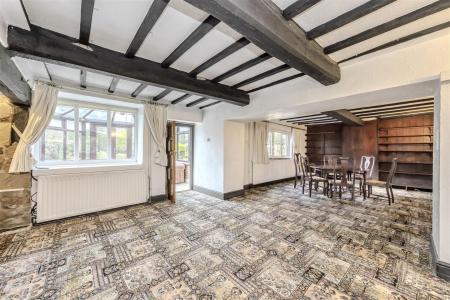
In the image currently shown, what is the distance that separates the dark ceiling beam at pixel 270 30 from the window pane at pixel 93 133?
3757 millimetres

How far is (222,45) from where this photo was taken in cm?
212

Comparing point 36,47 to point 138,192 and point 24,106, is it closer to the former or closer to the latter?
point 24,106

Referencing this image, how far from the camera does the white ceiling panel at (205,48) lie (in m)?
1.94

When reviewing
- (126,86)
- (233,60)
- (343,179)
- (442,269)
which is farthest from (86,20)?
(343,179)

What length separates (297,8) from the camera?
4.99 feet

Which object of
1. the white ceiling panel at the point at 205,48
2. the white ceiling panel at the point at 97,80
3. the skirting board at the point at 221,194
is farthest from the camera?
the skirting board at the point at 221,194

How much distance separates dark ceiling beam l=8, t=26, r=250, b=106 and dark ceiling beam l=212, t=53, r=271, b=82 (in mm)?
282

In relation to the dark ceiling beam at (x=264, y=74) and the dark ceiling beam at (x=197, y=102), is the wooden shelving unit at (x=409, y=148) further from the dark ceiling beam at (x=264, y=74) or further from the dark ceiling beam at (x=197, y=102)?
the dark ceiling beam at (x=197, y=102)

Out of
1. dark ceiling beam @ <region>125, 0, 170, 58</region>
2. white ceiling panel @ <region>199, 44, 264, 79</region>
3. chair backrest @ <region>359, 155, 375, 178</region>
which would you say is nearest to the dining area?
chair backrest @ <region>359, 155, 375, 178</region>

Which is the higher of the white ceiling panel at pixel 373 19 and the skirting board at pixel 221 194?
the white ceiling panel at pixel 373 19

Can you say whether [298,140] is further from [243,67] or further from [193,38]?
[193,38]

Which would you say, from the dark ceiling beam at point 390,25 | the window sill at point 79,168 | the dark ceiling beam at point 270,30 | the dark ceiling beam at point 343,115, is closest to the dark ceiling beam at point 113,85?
the window sill at point 79,168

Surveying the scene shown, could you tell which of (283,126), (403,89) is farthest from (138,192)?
(283,126)

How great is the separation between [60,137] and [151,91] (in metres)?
1.93
